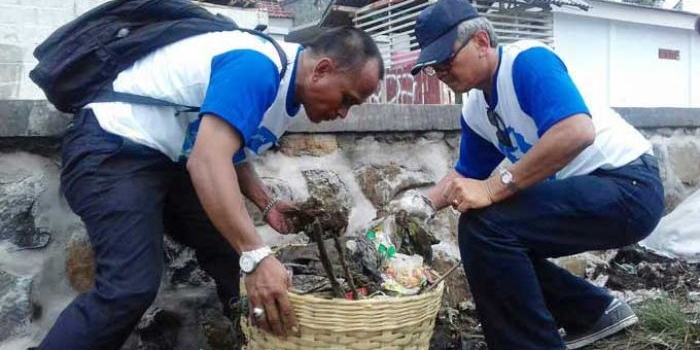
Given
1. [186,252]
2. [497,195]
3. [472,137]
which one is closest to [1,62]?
[186,252]

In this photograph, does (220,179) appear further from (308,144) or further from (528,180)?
(308,144)

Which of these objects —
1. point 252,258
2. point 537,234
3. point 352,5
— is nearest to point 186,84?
point 252,258

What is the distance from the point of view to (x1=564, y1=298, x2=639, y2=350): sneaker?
296 centimetres

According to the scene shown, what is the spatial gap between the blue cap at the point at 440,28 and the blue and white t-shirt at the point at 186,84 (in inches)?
20.8

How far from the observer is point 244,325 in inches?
88.5

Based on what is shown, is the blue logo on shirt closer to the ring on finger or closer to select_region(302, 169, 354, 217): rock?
select_region(302, 169, 354, 217): rock

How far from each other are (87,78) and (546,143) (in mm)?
1528

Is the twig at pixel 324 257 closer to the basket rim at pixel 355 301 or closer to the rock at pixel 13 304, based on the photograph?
the basket rim at pixel 355 301

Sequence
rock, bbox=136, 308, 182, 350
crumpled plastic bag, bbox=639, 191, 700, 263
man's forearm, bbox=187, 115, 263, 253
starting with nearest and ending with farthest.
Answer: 1. man's forearm, bbox=187, 115, 263, 253
2. rock, bbox=136, 308, 182, 350
3. crumpled plastic bag, bbox=639, 191, 700, 263

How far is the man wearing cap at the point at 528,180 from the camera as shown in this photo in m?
2.44

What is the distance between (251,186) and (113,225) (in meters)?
0.62

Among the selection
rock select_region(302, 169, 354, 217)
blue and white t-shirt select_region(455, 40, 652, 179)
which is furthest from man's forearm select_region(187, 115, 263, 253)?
rock select_region(302, 169, 354, 217)

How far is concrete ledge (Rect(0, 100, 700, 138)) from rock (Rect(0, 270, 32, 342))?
0.52 m

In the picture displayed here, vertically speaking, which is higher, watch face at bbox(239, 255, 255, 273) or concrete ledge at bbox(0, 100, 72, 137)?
concrete ledge at bbox(0, 100, 72, 137)
